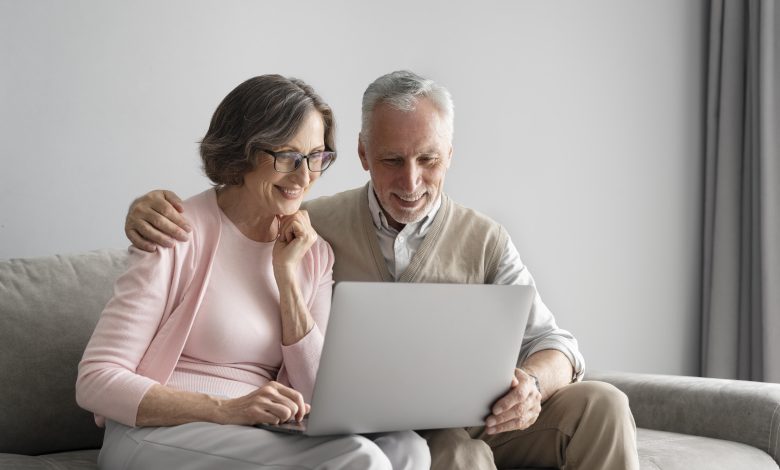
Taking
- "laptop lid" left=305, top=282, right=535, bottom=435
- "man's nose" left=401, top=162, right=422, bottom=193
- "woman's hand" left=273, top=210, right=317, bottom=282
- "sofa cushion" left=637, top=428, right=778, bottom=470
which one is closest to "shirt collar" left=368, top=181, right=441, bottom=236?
"man's nose" left=401, top=162, right=422, bottom=193

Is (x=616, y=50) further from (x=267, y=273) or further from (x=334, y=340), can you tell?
(x=334, y=340)

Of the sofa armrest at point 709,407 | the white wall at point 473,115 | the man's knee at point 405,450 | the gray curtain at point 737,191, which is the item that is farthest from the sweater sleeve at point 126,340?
the gray curtain at point 737,191

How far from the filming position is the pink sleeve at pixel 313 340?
76.8 inches

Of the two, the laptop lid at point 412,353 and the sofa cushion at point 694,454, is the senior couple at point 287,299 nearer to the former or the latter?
the laptop lid at point 412,353

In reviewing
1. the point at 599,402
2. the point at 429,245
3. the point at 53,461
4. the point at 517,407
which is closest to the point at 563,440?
the point at 599,402

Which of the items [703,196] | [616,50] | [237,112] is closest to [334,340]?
[237,112]

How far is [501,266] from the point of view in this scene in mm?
2225

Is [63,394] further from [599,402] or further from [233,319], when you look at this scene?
[599,402]

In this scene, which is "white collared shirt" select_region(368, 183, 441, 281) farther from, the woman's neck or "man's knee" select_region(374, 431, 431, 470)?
"man's knee" select_region(374, 431, 431, 470)

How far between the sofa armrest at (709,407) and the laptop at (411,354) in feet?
3.23

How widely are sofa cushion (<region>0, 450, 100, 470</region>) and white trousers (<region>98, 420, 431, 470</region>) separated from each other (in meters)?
0.21

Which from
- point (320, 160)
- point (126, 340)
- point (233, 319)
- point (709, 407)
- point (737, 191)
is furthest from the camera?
point (737, 191)

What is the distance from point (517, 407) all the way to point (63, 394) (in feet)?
3.18

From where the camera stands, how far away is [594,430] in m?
1.94
